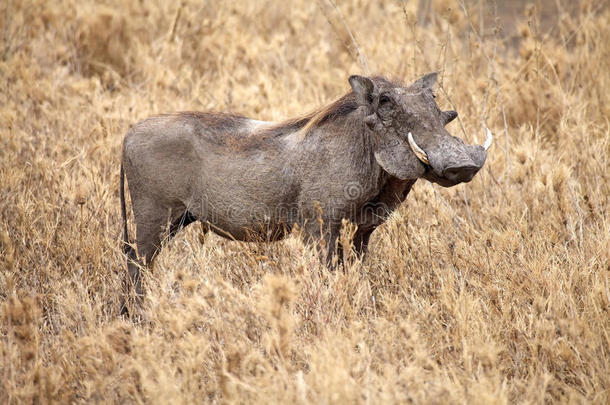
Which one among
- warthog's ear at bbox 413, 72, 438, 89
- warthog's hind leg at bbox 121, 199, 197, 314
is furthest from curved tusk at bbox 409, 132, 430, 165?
warthog's hind leg at bbox 121, 199, 197, 314

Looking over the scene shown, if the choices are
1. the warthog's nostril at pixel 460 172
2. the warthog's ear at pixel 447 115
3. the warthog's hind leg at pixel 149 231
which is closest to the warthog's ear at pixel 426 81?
the warthog's ear at pixel 447 115

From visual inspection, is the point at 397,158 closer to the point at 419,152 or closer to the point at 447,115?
the point at 419,152

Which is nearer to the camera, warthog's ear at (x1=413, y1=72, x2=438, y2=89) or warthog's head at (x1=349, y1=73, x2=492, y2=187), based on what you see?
warthog's head at (x1=349, y1=73, x2=492, y2=187)

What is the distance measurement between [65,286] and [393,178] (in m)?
1.68

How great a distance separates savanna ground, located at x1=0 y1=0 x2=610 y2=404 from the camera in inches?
97.5

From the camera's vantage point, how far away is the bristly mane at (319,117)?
10.3 ft

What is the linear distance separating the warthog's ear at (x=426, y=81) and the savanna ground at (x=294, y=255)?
0.33 metres

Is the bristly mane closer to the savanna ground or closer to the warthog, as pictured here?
the warthog

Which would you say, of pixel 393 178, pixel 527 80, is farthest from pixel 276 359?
pixel 527 80

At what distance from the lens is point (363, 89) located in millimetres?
2979

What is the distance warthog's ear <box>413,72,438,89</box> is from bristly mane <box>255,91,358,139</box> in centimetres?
29

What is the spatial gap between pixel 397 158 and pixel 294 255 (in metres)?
0.65

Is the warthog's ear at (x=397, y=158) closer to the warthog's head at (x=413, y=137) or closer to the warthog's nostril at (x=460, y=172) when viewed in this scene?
the warthog's head at (x=413, y=137)

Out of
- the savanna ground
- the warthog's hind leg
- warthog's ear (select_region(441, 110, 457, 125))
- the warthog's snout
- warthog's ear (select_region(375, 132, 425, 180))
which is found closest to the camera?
the savanna ground
